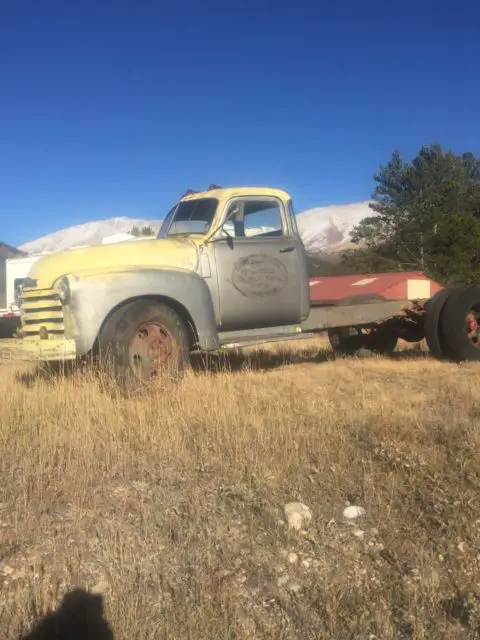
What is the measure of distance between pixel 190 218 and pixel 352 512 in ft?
14.4

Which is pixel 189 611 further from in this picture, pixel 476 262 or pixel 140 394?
pixel 476 262

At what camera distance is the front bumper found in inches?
201

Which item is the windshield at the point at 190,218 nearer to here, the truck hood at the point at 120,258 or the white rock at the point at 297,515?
the truck hood at the point at 120,258

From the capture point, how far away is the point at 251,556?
248 cm

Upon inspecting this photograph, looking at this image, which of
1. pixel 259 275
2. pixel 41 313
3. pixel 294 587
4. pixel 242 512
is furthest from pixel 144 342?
pixel 294 587

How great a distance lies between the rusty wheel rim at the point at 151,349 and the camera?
211 inches

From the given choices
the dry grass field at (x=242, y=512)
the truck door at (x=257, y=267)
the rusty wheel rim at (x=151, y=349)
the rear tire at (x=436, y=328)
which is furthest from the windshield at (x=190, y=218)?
the rear tire at (x=436, y=328)

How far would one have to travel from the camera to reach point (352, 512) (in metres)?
2.82

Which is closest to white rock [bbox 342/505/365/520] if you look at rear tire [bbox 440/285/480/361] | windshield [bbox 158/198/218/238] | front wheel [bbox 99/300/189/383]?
front wheel [bbox 99/300/189/383]

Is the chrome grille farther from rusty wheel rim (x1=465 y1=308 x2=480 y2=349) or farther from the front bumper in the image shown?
rusty wheel rim (x1=465 y1=308 x2=480 y2=349)

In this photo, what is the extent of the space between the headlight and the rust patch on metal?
1.70 m

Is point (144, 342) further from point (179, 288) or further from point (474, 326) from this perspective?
point (474, 326)

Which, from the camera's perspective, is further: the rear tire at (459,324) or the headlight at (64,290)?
the rear tire at (459,324)

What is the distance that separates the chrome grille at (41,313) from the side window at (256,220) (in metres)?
2.07
